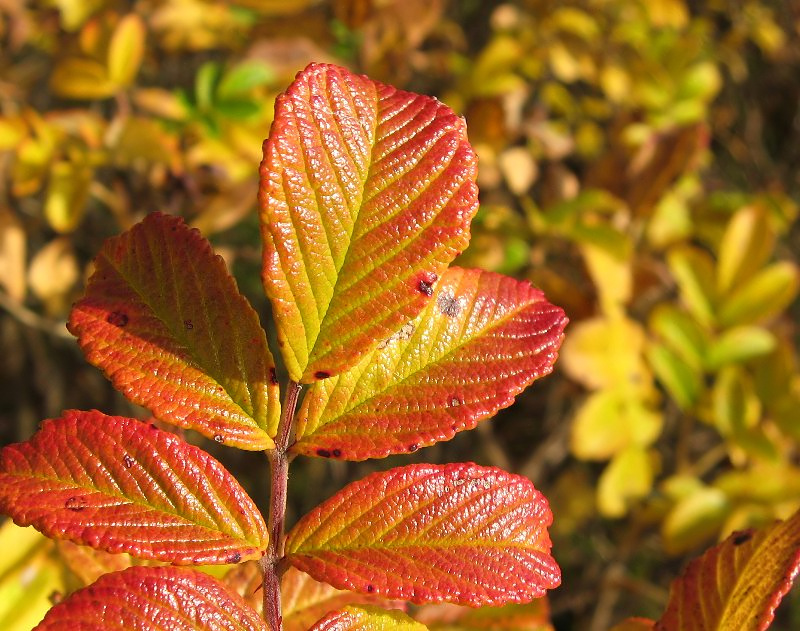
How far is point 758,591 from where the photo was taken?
42cm

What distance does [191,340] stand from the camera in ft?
1.38

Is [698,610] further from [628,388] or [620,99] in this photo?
[620,99]

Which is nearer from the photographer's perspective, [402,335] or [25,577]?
[402,335]

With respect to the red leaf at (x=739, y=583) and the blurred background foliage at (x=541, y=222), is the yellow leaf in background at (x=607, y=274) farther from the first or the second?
the red leaf at (x=739, y=583)

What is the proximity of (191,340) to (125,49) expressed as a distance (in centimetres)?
90

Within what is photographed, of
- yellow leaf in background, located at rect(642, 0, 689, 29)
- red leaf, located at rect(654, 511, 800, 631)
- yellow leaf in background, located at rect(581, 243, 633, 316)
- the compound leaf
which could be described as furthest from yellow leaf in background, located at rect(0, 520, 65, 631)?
yellow leaf in background, located at rect(642, 0, 689, 29)

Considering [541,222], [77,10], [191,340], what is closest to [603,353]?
[541,222]

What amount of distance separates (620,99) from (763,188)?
78 cm

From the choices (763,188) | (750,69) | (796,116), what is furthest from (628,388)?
(750,69)

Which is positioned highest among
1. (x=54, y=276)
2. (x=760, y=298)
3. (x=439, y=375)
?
(x=439, y=375)

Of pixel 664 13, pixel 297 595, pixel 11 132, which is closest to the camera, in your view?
pixel 297 595

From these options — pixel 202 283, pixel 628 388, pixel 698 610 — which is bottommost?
pixel 628 388

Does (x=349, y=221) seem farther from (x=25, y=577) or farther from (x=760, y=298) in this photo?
(x=760, y=298)

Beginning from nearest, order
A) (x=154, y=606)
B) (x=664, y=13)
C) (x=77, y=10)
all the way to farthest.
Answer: (x=154, y=606) → (x=77, y=10) → (x=664, y=13)
